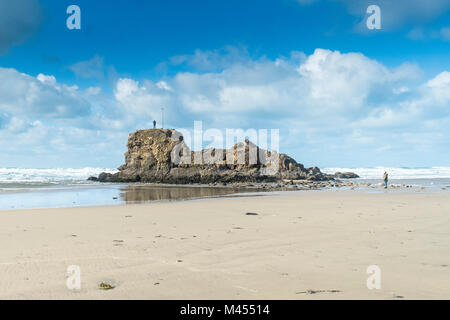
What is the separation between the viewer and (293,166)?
46.8m

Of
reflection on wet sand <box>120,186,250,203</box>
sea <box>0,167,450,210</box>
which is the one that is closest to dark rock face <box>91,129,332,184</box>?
sea <box>0,167,450,210</box>

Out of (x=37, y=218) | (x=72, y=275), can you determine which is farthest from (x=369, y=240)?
(x=37, y=218)

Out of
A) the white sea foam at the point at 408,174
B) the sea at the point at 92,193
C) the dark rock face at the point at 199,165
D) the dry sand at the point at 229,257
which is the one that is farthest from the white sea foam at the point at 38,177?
the white sea foam at the point at 408,174

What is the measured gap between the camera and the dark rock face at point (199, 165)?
40625 millimetres

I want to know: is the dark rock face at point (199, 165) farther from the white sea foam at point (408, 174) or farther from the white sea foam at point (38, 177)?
A: the white sea foam at point (408, 174)

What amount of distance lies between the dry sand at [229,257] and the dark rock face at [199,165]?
97.7 ft

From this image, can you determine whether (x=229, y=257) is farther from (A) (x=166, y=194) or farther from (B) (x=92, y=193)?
(B) (x=92, y=193)

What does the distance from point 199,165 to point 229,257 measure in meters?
41.5

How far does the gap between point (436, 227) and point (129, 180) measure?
4245 cm

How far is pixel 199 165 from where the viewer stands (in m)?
46.4

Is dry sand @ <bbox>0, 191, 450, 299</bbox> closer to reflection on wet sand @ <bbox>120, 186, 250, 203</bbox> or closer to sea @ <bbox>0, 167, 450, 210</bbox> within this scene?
sea @ <bbox>0, 167, 450, 210</bbox>

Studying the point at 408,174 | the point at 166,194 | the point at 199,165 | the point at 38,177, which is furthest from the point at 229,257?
the point at 408,174

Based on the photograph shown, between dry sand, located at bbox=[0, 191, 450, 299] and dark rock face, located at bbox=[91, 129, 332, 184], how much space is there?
2977 cm
